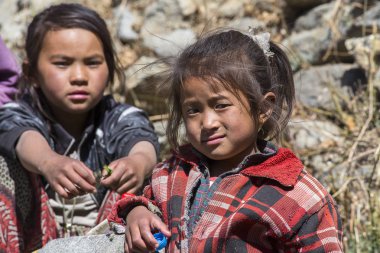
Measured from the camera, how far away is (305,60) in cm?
441

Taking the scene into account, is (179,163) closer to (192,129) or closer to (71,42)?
(192,129)

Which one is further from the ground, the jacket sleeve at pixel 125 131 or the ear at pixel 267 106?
the ear at pixel 267 106

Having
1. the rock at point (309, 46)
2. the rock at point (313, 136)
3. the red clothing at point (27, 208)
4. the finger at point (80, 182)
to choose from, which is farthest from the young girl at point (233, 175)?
the rock at point (309, 46)

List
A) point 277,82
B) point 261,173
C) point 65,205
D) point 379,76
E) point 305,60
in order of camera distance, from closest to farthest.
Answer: point 261,173 → point 277,82 → point 65,205 → point 379,76 → point 305,60

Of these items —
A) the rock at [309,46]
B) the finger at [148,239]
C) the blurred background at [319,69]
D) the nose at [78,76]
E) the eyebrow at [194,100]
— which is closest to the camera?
the finger at [148,239]

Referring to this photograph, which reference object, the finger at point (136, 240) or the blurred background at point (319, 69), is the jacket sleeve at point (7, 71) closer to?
the blurred background at point (319, 69)

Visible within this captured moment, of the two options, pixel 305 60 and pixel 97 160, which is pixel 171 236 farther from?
pixel 305 60

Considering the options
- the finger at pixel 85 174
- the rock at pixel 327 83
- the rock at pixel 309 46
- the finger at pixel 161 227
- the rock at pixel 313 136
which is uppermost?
the finger at pixel 85 174

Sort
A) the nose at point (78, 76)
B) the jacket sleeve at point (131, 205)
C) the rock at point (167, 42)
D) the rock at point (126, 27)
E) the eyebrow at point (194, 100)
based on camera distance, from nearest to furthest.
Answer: the eyebrow at point (194, 100), the jacket sleeve at point (131, 205), the nose at point (78, 76), the rock at point (167, 42), the rock at point (126, 27)

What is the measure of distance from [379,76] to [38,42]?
182 cm

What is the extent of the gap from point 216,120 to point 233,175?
0.58 feet

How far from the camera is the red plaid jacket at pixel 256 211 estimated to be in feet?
6.89

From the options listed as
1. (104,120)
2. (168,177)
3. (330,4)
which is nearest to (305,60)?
(330,4)

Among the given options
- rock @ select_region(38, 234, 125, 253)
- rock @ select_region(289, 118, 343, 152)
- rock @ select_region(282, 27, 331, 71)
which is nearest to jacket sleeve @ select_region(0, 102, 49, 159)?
rock @ select_region(38, 234, 125, 253)
